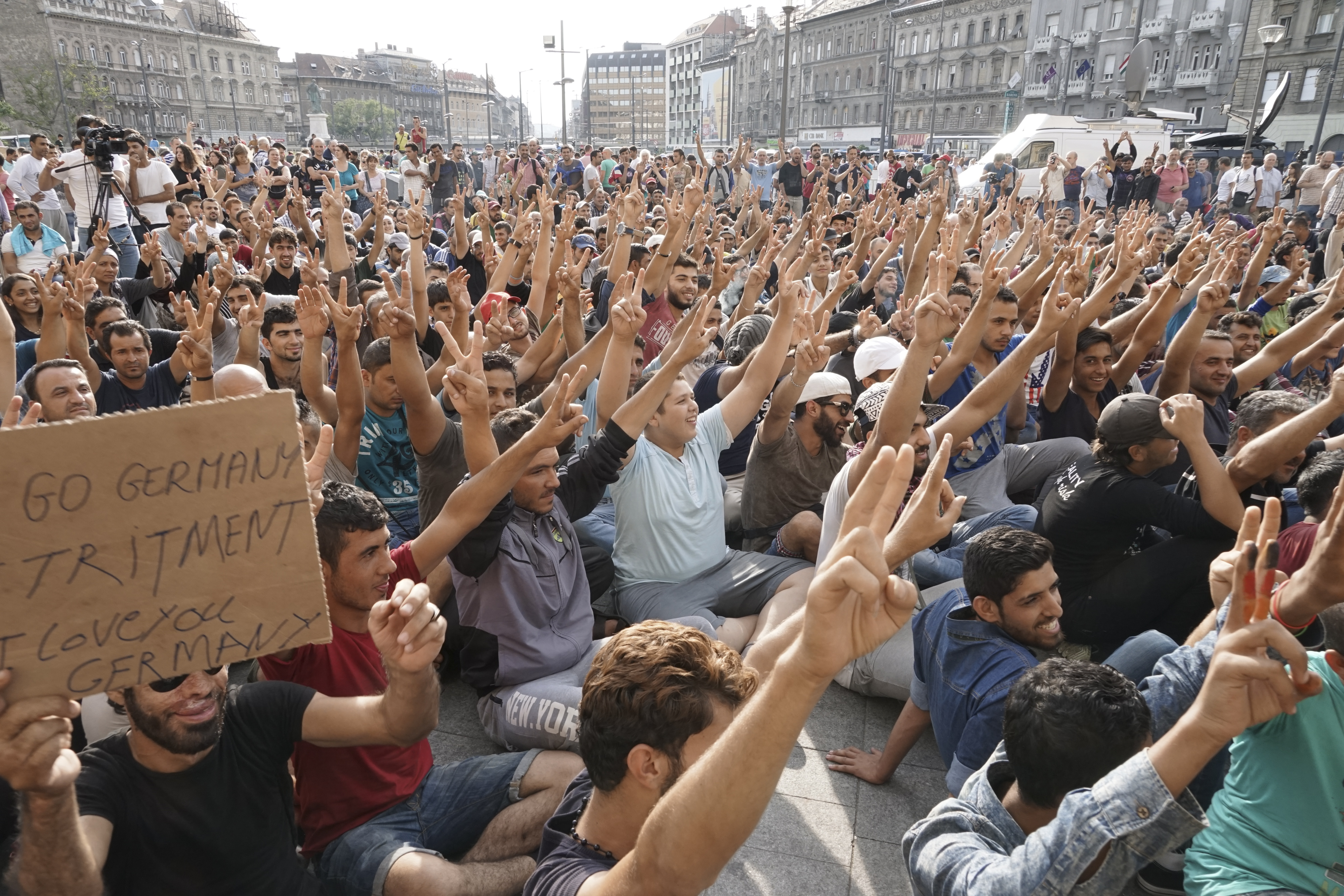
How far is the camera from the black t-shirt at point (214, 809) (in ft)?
6.65

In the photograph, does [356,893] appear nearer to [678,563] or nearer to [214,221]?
[678,563]

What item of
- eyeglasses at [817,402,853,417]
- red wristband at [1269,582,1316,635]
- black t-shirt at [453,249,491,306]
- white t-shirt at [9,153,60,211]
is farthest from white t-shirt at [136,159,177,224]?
red wristband at [1269,582,1316,635]

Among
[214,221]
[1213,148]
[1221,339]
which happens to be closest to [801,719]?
[1221,339]

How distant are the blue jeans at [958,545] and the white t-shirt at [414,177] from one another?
42.0ft

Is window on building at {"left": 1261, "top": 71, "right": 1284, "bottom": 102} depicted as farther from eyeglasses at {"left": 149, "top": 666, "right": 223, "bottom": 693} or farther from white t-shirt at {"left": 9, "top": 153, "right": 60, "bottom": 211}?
eyeglasses at {"left": 149, "top": 666, "right": 223, "bottom": 693}

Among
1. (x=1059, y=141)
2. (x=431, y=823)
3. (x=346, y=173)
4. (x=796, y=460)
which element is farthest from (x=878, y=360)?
(x=1059, y=141)

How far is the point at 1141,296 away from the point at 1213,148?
934 inches

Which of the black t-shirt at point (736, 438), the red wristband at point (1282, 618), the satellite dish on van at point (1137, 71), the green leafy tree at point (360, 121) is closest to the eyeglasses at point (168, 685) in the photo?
the red wristband at point (1282, 618)

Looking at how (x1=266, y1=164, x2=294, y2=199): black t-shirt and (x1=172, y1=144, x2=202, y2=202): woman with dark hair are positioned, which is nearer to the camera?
(x1=172, y1=144, x2=202, y2=202): woman with dark hair

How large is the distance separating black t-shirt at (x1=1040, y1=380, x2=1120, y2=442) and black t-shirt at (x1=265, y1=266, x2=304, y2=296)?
6.39 meters

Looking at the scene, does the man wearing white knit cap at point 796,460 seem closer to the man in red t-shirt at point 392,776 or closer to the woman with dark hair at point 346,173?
the man in red t-shirt at point 392,776

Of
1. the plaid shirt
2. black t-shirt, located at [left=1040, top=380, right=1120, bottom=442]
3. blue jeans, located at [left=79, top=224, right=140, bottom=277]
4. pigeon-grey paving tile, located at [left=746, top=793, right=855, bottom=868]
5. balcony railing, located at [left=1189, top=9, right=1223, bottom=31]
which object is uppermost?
balcony railing, located at [left=1189, top=9, right=1223, bottom=31]

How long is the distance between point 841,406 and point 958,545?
3.06ft

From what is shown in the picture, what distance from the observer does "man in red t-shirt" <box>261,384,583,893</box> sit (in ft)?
8.16
